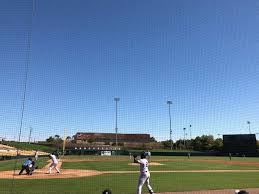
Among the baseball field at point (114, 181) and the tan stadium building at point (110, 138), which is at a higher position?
the tan stadium building at point (110, 138)

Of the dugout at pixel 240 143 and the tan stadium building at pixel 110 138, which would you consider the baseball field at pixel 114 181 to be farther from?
the tan stadium building at pixel 110 138

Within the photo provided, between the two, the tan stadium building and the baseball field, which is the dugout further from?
the tan stadium building

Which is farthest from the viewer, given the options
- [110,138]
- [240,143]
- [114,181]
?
[110,138]

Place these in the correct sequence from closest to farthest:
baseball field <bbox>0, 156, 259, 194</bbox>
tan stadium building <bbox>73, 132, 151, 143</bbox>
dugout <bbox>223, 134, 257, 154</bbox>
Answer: baseball field <bbox>0, 156, 259, 194</bbox> < dugout <bbox>223, 134, 257, 154</bbox> < tan stadium building <bbox>73, 132, 151, 143</bbox>

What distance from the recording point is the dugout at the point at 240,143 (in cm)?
5331

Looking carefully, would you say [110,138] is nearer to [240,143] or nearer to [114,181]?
[240,143]

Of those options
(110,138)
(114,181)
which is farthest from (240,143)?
(110,138)

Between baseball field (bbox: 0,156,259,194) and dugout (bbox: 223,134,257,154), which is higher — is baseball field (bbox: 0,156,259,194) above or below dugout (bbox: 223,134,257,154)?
below

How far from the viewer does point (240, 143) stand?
54438 mm

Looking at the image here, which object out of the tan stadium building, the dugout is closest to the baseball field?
the dugout

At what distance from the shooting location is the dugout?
5331 cm

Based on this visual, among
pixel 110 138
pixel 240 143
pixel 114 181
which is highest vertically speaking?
pixel 110 138

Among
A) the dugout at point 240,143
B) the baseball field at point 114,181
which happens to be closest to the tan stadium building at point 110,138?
the dugout at point 240,143

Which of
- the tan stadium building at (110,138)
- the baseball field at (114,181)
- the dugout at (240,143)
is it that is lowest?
the baseball field at (114,181)
